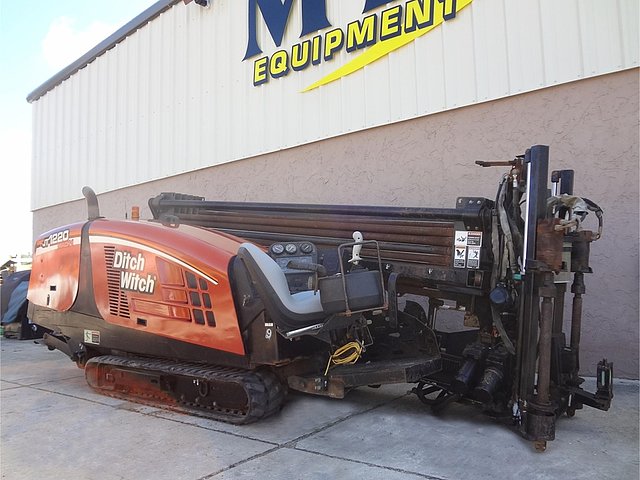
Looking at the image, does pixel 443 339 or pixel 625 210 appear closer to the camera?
pixel 443 339

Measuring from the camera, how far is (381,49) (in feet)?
21.9

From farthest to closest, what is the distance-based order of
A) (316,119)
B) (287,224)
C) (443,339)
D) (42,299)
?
(316,119), (42,299), (287,224), (443,339)

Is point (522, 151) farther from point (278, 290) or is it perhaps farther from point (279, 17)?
point (279, 17)

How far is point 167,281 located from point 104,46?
9.53 m

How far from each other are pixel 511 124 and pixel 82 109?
10567 millimetres

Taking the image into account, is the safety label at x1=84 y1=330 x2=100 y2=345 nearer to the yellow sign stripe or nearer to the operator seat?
the operator seat

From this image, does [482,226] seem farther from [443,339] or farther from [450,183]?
[450,183]

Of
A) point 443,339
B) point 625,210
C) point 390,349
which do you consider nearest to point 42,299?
point 390,349

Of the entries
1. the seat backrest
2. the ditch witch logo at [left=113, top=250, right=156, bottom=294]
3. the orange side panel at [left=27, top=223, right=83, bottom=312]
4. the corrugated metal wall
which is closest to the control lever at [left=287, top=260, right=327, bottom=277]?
the seat backrest

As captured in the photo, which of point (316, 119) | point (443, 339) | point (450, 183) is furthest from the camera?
point (316, 119)

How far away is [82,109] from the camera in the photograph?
41.6 feet

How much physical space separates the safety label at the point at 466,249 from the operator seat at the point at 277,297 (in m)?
1.04

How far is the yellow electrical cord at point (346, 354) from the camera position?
→ 13.0 ft

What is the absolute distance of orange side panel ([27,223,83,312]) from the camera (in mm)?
4906
